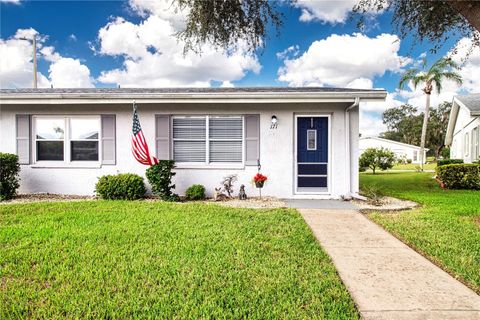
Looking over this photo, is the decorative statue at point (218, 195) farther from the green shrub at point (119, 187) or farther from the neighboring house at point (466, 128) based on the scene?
the neighboring house at point (466, 128)

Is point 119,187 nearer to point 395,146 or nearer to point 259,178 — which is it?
point 259,178

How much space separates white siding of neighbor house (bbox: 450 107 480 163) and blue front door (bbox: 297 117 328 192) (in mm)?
9178

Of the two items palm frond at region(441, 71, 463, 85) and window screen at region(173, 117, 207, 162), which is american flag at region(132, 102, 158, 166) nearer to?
window screen at region(173, 117, 207, 162)

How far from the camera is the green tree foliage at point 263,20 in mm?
5375

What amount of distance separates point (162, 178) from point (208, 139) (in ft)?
5.65

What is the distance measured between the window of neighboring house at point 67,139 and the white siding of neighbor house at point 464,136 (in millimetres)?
15140

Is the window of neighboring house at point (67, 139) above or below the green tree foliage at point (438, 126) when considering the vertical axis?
below

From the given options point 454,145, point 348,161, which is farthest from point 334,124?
point 454,145

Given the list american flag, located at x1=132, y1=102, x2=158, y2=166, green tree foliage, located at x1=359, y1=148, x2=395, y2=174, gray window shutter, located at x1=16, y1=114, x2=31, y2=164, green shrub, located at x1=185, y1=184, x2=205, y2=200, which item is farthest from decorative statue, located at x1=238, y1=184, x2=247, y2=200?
green tree foliage, located at x1=359, y1=148, x2=395, y2=174

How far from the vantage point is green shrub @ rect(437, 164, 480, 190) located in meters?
10.6

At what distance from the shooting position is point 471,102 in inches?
585

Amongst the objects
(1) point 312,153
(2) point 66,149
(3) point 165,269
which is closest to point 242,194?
(1) point 312,153

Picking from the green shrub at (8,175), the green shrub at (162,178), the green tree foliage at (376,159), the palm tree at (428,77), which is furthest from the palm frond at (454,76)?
the green shrub at (8,175)

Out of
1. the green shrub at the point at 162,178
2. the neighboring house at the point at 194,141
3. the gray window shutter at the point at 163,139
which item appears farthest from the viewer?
the gray window shutter at the point at 163,139
